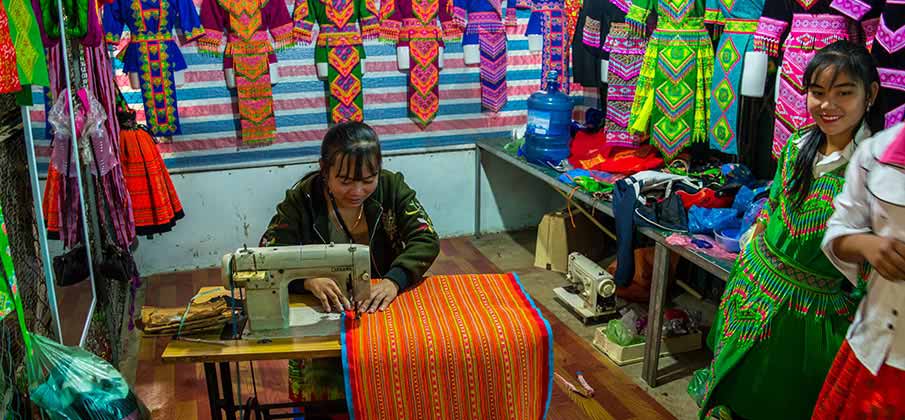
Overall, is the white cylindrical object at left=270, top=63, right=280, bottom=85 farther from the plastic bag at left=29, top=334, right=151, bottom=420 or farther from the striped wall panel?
the plastic bag at left=29, top=334, right=151, bottom=420

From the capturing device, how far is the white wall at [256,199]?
4.55 meters

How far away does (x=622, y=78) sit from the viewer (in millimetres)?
4008

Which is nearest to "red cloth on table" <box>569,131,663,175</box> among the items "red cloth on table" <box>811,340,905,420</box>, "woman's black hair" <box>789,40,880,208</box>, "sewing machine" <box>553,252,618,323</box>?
"sewing machine" <box>553,252,618,323</box>

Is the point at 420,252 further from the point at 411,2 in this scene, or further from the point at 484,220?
the point at 484,220

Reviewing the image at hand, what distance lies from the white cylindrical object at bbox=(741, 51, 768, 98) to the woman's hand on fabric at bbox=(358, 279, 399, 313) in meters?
2.08

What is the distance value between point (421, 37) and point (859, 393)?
12.0 feet

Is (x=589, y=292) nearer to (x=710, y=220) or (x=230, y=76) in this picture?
(x=710, y=220)

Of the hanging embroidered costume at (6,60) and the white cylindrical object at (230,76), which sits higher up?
the hanging embroidered costume at (6,60)

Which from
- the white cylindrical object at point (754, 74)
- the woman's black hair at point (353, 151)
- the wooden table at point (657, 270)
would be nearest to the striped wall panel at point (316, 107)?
the wooden table at point (657, 270)

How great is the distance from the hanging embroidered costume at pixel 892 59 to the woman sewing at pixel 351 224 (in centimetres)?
172

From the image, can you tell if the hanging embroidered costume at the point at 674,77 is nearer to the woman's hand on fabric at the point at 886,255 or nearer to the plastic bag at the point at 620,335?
the plastic bag at the point at 620,335

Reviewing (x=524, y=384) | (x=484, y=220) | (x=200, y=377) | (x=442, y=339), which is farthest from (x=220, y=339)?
(x=484, y=220)

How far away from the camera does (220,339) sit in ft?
6.02

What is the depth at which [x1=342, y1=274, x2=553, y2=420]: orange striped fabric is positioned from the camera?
5.74 ft
